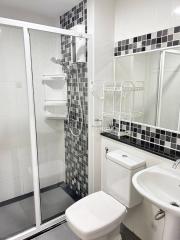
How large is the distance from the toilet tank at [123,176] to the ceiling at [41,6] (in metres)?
1.63

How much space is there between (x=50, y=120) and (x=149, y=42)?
4.39ft

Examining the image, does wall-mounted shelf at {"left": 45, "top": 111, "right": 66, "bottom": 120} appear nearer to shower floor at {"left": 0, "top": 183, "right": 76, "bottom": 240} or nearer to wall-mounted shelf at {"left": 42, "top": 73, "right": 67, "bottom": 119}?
wall-mounted shelf at {"left": 42, "top": 73, "right": 67, "bottom": 119}

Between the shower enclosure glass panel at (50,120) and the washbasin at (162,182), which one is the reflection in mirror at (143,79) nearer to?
the washbasin at (162,182)

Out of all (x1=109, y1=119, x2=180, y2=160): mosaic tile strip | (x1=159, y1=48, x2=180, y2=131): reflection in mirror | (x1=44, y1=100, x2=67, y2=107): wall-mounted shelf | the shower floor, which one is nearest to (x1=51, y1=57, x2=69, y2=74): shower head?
(x1=44, y1=100, x2=67, y2=107): wall-mounted shelf

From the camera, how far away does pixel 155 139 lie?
1562 millimetres

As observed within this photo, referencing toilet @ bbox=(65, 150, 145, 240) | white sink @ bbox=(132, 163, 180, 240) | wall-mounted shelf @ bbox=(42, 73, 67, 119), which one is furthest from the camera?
wall-mounted shelf @ bbox=(42, 73, 67, 119)

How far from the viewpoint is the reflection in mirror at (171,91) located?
55.1 inches

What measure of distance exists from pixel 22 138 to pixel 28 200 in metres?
0.69

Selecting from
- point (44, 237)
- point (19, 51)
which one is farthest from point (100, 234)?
point (19, 51)

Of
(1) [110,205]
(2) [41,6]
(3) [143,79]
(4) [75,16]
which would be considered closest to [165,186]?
(1) [110,205]

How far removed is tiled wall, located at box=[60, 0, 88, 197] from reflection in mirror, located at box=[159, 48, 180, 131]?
0.80 meters

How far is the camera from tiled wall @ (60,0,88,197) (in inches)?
75.5

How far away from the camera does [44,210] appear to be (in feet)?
6.20

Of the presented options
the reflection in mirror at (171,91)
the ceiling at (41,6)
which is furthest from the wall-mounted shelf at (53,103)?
the reflection in mirror at (171,91)
